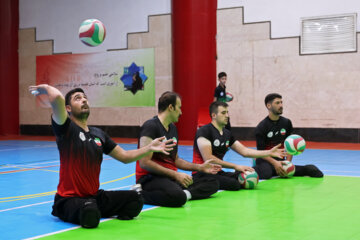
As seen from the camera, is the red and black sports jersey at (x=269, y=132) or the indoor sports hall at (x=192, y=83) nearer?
the indoor sports hall at (x=192, y=83)

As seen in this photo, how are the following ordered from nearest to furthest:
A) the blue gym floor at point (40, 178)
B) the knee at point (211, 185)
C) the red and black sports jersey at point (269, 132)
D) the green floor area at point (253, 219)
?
the green floor area at point (253, 219), the blue gym floor at point (40, 178), the knee at point (211, 185), the red and black sports jersey at point (269, 132)

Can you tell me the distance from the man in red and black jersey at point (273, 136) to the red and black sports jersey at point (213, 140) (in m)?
1.37

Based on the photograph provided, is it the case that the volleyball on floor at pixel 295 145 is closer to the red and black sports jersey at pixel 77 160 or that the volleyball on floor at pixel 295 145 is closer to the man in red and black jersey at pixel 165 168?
the man in red and black jersey at pixel 165 168

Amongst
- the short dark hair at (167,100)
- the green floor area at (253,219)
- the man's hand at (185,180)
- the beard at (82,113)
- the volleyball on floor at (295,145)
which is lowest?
the green floor area at (253,219)

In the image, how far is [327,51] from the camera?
1705 centimetres

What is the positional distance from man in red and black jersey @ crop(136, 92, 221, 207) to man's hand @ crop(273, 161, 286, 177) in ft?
7.79

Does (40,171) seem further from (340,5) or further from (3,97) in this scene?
(3,97)

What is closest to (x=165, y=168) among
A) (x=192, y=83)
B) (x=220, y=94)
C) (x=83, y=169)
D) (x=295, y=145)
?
(x=83, y=169)

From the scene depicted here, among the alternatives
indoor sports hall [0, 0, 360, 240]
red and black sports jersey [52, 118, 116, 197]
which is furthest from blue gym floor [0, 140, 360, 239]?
red and black sports jersey [52, 118, 116, 197]

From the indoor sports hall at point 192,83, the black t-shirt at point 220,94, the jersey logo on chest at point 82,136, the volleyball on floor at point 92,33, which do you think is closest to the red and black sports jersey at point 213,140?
the indoor sports hall at point 192,83

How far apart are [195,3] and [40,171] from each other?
1003 centimetres

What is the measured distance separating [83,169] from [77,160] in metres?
0.12

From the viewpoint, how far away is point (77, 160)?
18.1ft

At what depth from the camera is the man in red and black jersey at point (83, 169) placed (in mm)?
5375
